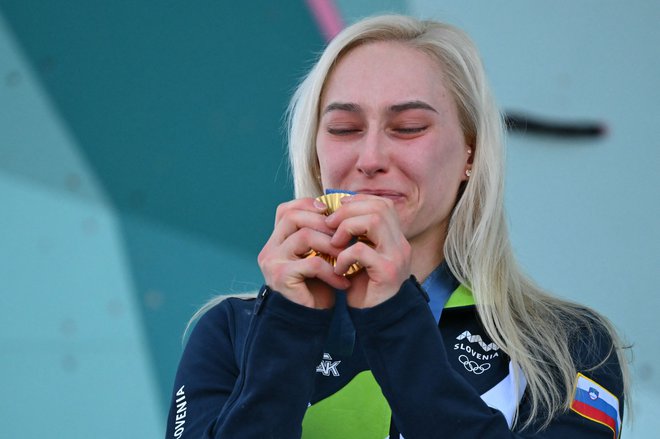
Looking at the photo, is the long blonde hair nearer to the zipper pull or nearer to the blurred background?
the zipper pull

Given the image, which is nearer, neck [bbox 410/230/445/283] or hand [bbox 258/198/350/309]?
hand [bbox 258/198/350/309]

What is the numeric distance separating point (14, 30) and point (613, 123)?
204 cm

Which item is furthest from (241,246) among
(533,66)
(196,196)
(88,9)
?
(533,66)

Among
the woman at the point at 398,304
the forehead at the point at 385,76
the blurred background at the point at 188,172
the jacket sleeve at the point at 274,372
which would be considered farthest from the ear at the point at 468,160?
the blurred background at the point at 188,172

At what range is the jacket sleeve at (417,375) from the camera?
1.29 meters

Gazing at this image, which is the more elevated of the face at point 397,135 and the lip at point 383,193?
the face at point 397,135

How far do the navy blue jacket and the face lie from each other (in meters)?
0.30

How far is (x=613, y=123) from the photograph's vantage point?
10.3ft

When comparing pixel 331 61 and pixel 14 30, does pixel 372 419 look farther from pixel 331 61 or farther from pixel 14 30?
pixel 14 30

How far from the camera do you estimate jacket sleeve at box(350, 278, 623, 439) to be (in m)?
1.29

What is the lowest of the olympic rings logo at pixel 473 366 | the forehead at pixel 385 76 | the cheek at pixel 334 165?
the olympic rings logo at pixel 473 366

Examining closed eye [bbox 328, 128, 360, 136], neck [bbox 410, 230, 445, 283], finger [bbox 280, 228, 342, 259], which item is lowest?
neck [bbox 410, 230, 445, 283]

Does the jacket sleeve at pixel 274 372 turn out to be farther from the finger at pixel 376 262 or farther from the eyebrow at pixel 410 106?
the eyebrow at pixel 410 106

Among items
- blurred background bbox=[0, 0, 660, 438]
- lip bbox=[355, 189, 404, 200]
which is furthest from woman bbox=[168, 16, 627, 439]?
blurred background bbox=[0, 0, 660, 438]
